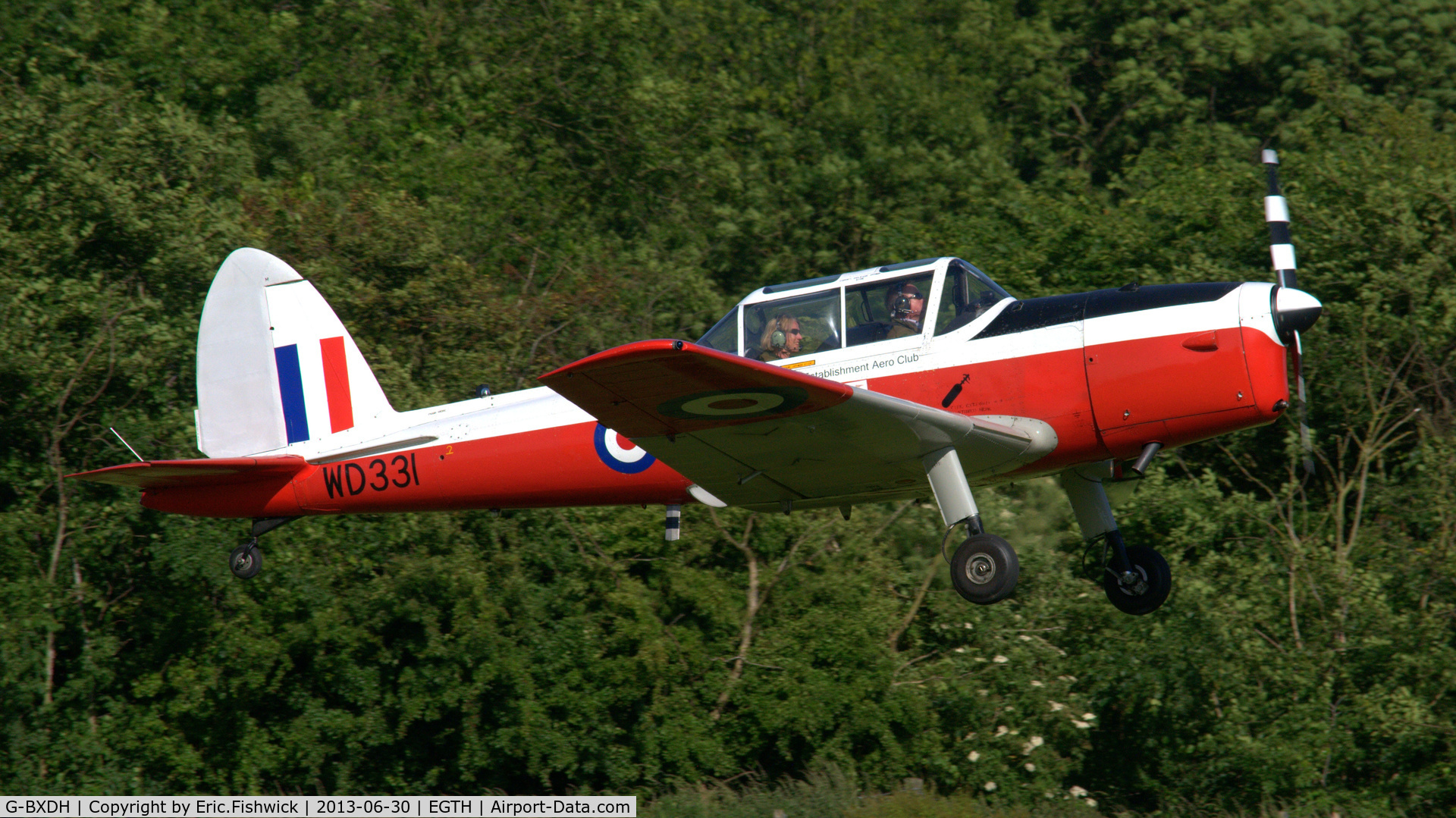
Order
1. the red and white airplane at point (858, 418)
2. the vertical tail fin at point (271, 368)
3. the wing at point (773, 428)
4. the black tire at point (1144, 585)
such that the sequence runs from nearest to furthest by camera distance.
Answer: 1. the wing at point (773, 428)
2. the red and white airplane at point (858, 418)
3. the black tire at point (1144, 585)
4. the vertical tail fin at point (271, 368)

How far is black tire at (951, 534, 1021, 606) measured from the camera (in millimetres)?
7922

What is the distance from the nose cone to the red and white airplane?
11 mm

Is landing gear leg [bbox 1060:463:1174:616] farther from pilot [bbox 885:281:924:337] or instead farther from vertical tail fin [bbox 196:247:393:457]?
vertical tail fin [bbox 196:247:393:457]

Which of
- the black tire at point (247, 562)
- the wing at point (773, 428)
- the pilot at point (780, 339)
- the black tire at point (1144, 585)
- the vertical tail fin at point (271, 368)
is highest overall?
the vertical tail fin at point (271, 368)

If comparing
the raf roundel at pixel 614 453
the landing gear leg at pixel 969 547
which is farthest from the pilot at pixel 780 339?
the raf roundel at pixel 614 453

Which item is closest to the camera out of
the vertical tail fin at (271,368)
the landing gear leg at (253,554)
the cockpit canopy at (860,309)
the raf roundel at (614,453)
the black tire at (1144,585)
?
the cockpit canopy at (860,309)

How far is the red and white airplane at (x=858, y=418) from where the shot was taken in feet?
25.5

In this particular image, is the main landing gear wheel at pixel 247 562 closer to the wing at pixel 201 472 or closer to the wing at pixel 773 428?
the wing at pixel 201 472

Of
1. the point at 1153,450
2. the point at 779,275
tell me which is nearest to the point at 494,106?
the point at 779,275

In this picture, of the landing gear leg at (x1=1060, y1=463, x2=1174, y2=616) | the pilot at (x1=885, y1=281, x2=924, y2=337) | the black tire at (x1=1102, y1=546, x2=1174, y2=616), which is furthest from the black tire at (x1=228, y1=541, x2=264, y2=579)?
the black tire at (x1=1102, y1=546, x2=1174, y2=616)

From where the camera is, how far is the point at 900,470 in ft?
27.9

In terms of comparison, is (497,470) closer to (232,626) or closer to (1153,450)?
(1153,450)

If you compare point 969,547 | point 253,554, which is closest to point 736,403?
point 969,547

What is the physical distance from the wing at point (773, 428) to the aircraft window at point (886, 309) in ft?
2.21
